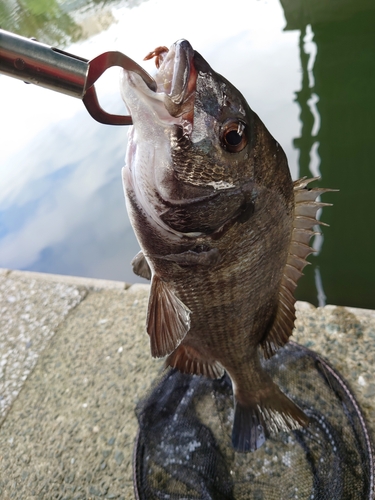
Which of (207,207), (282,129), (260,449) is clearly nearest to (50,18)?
(282,129)

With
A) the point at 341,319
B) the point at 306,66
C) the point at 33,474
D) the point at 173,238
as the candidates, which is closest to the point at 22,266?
the point at 33,474

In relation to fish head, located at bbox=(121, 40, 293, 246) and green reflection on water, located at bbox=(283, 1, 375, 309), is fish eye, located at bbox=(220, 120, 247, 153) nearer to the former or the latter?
fish head, located at bbox=(121, 40, 293, 246)

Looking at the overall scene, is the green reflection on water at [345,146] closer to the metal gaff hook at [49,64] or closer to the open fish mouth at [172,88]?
the open fish mouth at [172,88]

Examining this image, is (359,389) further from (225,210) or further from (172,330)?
(225,210)

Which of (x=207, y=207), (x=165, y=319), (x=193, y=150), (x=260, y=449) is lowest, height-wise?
(x=260, y=449)

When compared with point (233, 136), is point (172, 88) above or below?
above

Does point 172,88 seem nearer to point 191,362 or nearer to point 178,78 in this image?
point 178,78

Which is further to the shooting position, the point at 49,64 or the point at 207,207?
the point at 207,207

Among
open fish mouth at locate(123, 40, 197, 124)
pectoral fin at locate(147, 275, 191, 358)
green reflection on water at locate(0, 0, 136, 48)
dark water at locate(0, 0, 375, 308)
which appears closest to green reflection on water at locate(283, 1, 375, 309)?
dark water at locate(0, 0, 375, 308)
